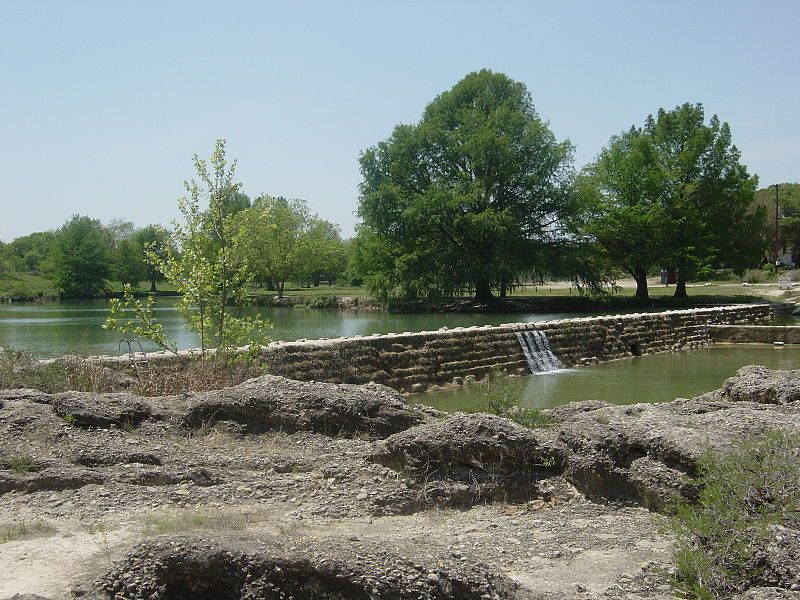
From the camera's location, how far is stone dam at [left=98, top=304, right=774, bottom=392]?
15992 mm

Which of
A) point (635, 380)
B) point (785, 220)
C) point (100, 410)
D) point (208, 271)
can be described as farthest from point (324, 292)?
point (100, 410)

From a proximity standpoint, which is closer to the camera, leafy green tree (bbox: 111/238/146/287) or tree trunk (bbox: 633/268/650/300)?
tree trunk (bbox: 633/268/650/300)

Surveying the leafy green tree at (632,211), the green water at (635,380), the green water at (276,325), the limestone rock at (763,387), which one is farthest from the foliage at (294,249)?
the limestone rock at (763,387)

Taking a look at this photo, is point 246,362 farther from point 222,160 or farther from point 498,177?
point 498,177

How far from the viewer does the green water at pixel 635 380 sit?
1677cm

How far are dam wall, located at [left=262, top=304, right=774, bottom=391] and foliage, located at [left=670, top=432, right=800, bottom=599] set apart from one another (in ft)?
34.2

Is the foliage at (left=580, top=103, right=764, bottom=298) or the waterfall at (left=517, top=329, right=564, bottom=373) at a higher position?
the foliage at (left=580, top=103, right=764, bottom=298)

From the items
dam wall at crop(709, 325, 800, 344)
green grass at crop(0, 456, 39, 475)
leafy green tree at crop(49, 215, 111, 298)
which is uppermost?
leafy green tree at crop(49, 215, 111, 298)

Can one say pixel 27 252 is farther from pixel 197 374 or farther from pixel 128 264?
pixel 197 374

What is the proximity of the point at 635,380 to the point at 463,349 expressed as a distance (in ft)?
14.4

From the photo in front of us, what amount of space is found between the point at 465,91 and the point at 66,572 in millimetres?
45609

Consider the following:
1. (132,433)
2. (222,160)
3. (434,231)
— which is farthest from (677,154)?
(132,433)

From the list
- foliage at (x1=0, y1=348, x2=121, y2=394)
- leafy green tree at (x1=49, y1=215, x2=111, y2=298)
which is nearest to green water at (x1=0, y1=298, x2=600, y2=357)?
foliage at (x1=0, y1=348, x2=121, y2=394)

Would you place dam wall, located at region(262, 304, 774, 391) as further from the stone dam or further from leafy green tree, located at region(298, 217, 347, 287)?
leafy green tree, located at region(298, 217, 347, 287)
